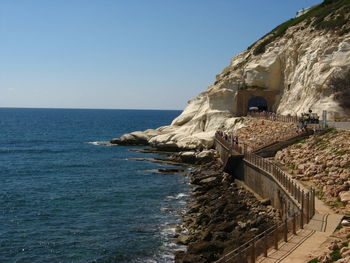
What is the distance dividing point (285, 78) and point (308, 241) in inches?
1866

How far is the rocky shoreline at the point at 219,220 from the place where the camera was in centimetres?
2194

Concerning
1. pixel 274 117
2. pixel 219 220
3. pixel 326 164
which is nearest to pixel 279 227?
pixel 219 220

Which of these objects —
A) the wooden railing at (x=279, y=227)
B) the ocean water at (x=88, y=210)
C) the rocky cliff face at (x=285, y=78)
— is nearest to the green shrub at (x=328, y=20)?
the rocky cliff face at (x=285, y=78)

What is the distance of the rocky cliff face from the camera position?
47.9 m

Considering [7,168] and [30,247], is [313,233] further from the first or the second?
[7,168]

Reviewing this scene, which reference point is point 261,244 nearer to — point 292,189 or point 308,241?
point 308,241

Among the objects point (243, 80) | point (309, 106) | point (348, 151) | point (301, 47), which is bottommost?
point (348, 151)

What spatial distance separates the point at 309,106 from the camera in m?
47.6

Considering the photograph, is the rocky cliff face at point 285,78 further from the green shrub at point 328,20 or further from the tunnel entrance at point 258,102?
the tunnel entrance at point 258,102

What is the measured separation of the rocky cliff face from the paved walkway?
91.8 feet

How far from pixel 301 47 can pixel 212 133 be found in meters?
16.8

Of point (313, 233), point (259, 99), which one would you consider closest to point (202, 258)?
point (313, 233)

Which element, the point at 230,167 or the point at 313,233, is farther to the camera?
the point at 230,167

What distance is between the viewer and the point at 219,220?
27.1m
